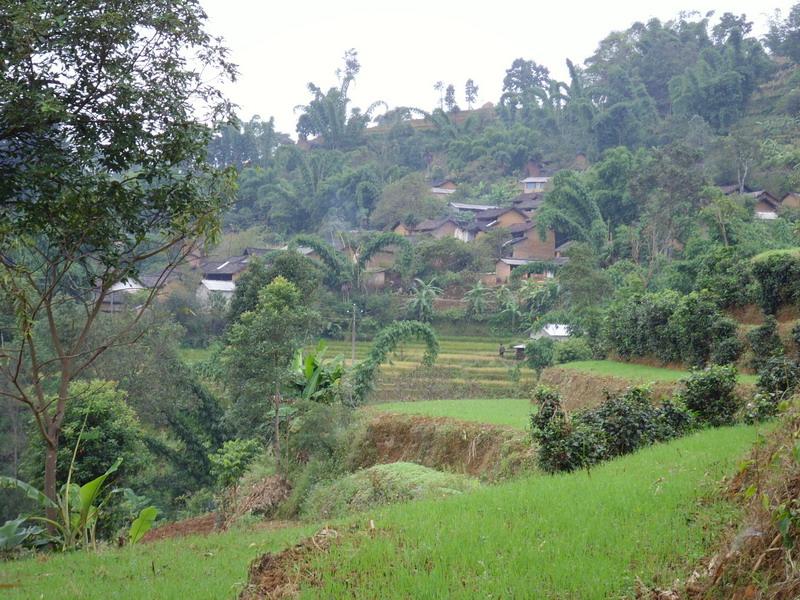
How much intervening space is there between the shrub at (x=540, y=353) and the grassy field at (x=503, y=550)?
72.5 feet

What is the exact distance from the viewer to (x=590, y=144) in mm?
67750

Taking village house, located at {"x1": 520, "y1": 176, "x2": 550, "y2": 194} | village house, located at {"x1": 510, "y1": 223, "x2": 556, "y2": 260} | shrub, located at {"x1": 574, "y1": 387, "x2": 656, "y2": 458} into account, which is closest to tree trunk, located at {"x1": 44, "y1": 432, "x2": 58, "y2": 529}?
shrub, located at {"x1": 574, "y1": 387, "x2": 656, "y2": 458}

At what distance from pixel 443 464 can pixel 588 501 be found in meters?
9.93

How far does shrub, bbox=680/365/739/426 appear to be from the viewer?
11.9 m

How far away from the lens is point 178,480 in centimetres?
2809

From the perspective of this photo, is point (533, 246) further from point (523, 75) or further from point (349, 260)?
point (523, 75)

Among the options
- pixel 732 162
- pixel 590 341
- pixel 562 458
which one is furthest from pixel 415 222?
pixel 562 458

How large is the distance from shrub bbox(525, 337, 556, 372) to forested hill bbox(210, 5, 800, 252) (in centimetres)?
1245

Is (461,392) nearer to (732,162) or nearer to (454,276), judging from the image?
(454,276)

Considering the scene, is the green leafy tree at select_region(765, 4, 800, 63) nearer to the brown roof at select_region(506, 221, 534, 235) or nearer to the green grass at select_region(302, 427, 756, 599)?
the brown roof at select_region(506, 221, 534, 235)

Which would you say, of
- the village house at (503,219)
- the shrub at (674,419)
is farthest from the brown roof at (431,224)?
the shrub at (674,419)

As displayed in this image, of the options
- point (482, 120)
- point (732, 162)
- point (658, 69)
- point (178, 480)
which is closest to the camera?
point (178, 480)

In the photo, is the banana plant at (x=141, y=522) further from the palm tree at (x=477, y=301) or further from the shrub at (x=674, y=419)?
the palm tree at (x=477, y=301)

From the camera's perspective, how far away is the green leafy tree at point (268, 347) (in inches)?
750
